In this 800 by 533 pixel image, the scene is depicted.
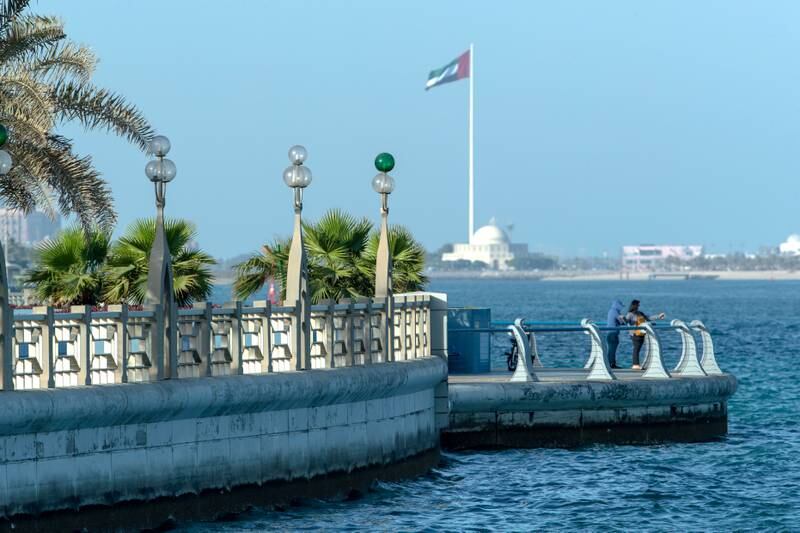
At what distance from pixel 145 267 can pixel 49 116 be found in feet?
9.86

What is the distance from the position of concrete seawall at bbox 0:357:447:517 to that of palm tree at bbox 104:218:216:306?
4110 mm

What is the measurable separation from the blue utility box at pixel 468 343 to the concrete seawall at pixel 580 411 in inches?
92.8

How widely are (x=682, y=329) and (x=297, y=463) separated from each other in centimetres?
1172

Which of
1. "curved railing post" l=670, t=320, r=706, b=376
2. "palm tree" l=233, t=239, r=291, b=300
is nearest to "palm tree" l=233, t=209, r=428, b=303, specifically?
"palm tree" l=233, t=239, r=291, b=300

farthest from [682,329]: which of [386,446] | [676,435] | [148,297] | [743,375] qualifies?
[743,375]

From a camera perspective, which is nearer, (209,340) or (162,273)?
(162,273)

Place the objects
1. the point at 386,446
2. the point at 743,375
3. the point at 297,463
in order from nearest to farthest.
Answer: the point at 297,463, the point at 386,446, the point at 743,375

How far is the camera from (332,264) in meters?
31.0

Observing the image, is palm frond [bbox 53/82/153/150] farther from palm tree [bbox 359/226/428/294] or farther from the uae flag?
the uae flag

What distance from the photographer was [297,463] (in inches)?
877

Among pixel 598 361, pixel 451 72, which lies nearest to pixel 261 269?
pixel 598 361

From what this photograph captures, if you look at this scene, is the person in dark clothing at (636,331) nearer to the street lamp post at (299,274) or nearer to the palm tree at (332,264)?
the palm tree at (332,264)

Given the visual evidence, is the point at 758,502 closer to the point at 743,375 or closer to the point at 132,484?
the point at 132,484

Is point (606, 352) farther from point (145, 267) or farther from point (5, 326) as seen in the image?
point (5, 326)
